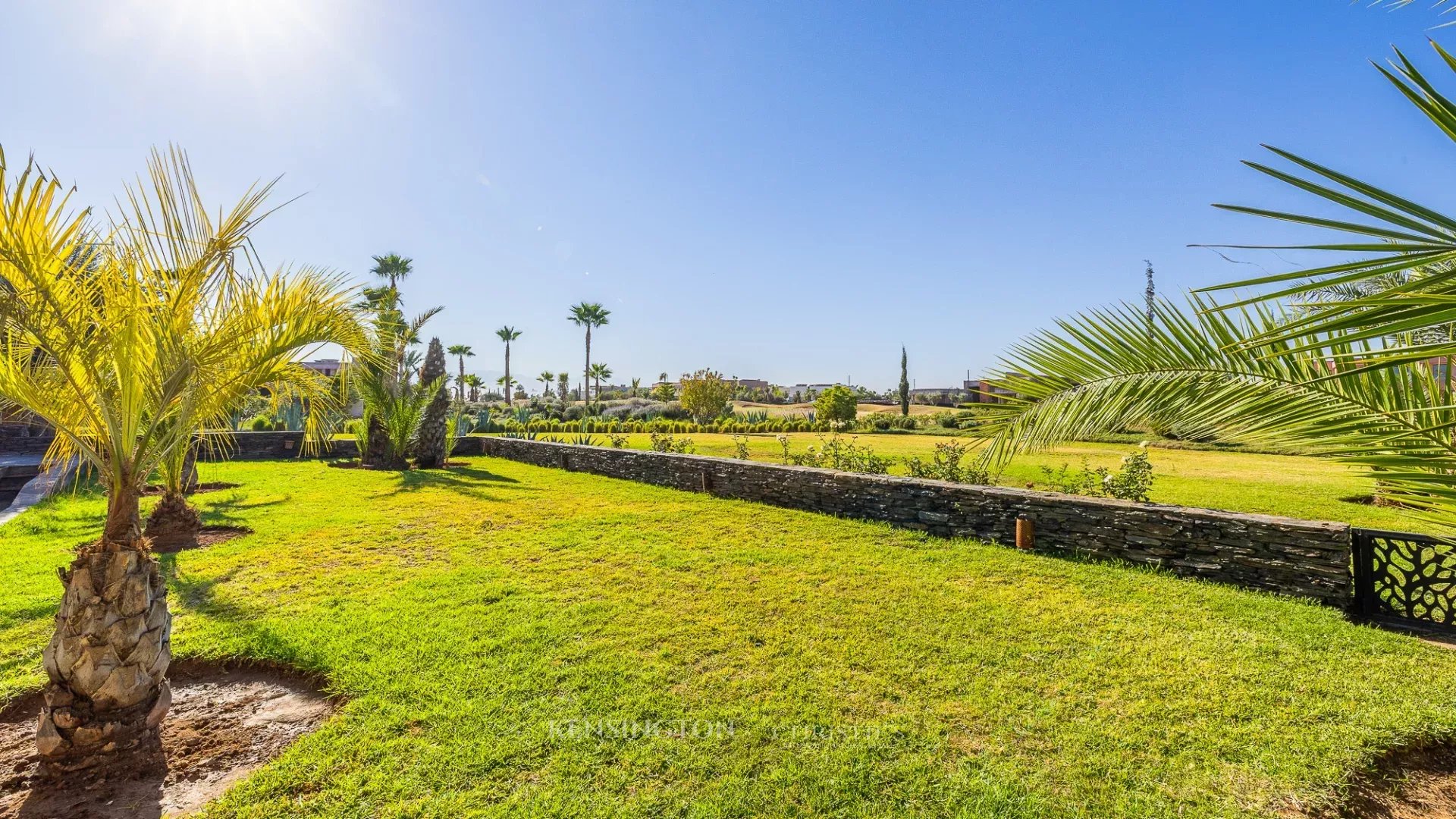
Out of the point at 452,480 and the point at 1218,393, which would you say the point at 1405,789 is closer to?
the point at 1218,393

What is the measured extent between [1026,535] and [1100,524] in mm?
702

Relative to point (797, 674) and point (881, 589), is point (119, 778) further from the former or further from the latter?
point (881, 589)

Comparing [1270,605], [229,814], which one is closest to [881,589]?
[1270,605]

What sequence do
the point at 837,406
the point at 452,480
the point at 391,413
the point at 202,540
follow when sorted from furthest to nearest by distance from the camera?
the point at 837,406, the point at 391,413, the point at 452,480, the point at 202,540

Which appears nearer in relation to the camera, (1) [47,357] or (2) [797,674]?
(1) [47,357]

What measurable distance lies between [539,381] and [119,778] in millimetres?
66742

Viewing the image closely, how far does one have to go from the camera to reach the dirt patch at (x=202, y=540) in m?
6.76

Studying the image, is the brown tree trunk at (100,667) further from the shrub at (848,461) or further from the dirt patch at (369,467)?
the dirt patch at (369,467)

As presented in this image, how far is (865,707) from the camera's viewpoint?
333cm

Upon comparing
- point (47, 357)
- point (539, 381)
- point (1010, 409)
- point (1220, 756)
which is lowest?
point (1220, 756)

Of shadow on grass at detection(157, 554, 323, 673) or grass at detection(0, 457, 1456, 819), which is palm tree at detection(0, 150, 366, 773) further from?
shadow on grass at detection(157, 554, 323, 673)

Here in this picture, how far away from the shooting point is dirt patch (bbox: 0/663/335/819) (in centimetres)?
255

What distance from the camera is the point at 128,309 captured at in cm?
284

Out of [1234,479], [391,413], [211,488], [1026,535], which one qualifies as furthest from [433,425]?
[1234,479]
